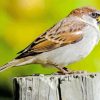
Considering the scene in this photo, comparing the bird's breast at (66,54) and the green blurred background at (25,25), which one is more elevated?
the green blurred background at (25,25)

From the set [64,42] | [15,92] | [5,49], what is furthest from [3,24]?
[15,92]

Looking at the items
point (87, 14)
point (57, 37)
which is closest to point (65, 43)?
point (57, 37)

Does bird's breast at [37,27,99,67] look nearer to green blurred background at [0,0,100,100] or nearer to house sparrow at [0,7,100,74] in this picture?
house sparrow at [0,7,100,74]

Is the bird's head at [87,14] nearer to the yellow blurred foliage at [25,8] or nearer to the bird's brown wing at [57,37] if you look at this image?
the bird's brown wing at [57,37]

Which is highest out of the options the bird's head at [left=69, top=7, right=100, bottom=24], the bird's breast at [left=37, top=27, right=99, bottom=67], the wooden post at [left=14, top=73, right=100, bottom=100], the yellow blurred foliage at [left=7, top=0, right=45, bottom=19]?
the yellow blurred foliage at [left=7, top=0, right=45, bottom=19]

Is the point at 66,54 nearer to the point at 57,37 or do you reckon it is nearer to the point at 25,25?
the point at 57,37

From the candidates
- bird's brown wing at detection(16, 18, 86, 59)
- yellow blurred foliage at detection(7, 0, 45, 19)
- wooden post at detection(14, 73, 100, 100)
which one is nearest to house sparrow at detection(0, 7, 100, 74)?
bird's brown wing at detection(16, 18, 86, 59)

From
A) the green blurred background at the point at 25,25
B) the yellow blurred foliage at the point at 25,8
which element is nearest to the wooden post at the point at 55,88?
the green blurred background at the point at 25,25
